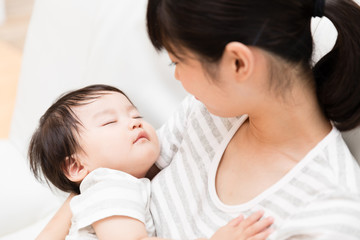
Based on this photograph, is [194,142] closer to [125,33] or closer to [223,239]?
[223,239]

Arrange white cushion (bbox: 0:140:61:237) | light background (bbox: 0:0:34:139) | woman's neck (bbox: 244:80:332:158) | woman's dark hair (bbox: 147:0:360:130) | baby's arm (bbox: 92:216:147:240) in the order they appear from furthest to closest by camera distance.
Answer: light background (bbox: 0:0:34:139) → white cushion (bbox: 0:140:61:237) → baby's arm (bbox: 92:216:147:240) → woman's neck (bbox: 244:80:332:158) → woman's dark hair (bbox: 147:0:360:130)

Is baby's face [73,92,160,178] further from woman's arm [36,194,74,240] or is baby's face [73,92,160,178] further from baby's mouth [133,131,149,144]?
woman's arm [36,194,74,240]

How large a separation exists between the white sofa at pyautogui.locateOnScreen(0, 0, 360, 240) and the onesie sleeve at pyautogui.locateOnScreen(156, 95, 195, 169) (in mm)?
130

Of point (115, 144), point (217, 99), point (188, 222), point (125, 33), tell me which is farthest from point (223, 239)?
point (125, 33)

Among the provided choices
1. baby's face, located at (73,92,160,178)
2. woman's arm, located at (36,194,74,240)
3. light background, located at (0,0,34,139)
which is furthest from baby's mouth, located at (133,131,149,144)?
light background, located at (0,0,34,139)

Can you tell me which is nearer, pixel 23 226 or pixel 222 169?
pixel 222 169

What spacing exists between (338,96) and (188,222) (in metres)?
0.40

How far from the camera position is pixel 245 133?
105 cm

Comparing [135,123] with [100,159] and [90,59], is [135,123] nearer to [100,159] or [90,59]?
[100,159]

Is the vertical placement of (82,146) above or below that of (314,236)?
above

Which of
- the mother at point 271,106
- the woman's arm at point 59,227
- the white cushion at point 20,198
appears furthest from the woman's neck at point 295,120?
the white cushion at point 20,198

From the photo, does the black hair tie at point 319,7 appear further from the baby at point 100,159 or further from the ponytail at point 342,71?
the baby at point 100,159

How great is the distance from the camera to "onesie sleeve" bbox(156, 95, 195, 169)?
122cm

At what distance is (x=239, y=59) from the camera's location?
32.8 inches
